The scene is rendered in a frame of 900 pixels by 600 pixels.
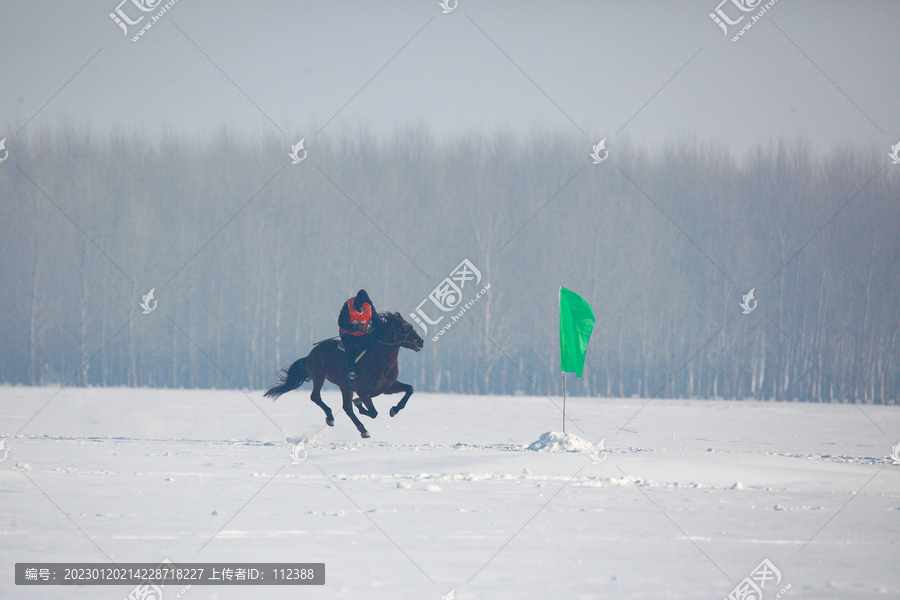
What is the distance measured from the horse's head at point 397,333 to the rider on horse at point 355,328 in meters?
0.22

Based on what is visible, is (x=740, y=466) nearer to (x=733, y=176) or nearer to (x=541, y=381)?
(x=541, y=381)

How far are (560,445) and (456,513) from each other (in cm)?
383

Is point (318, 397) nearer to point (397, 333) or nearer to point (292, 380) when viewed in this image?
point (292, 380)

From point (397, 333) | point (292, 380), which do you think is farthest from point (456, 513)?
point (292, 380)

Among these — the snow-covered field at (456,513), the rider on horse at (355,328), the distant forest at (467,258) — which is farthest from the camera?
the distant forest at (467,258)

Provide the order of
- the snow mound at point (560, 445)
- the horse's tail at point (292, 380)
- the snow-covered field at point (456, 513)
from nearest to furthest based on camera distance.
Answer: the snow-covered field at point (456, 513), the snow mound at point (560, 445), the horse's tail at point (292, 380)

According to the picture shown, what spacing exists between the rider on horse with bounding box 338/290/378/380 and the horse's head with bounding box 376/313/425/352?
219mm

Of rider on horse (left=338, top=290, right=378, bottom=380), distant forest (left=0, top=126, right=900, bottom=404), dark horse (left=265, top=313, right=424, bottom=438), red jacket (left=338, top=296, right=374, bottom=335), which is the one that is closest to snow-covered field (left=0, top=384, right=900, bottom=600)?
dark horse (left=265, top=313, right=424, bottom=438)

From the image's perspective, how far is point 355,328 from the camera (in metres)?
10.5

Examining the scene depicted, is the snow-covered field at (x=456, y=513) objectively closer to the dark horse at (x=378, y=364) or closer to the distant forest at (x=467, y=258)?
the dark horse at (x=378, y=364)

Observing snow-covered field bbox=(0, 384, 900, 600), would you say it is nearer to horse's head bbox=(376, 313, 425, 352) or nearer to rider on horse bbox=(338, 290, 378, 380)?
rider on horse bbox=(338, 290, 378, 380)

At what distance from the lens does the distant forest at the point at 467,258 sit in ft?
109

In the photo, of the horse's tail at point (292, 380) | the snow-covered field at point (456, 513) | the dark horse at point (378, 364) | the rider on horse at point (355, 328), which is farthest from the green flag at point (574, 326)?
the horse's tail at point (292, 380)

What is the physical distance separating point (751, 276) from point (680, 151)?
7.09 meters
